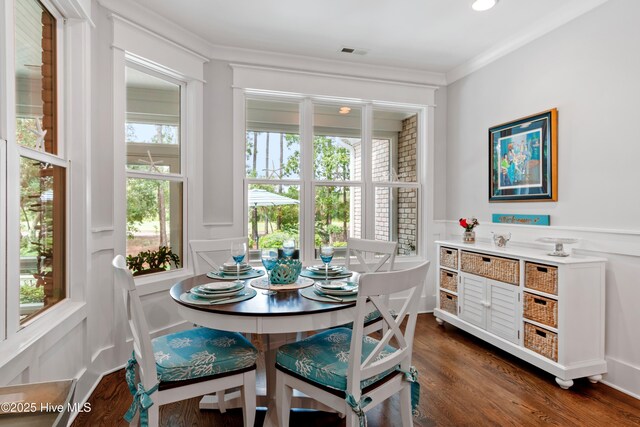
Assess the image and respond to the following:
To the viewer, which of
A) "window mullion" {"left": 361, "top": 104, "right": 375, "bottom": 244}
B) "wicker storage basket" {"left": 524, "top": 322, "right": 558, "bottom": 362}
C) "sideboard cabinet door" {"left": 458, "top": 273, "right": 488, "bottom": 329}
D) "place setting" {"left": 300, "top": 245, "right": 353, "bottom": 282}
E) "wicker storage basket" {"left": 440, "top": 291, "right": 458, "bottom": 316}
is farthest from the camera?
"window mullion" {"left": 361, "top": 104, "right": 375, "bottom": 244}

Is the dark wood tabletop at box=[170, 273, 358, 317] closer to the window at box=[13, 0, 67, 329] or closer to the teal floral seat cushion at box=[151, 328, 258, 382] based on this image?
the teal floral seat cushion at box=[151, 328, 258, 382]

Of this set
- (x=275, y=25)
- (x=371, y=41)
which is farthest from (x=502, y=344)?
(x=275, y=25)

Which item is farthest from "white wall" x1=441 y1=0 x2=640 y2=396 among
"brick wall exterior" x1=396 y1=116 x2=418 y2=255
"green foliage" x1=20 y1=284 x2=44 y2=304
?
"green foliage" x1=20 y1=284 x2=44 y2=304

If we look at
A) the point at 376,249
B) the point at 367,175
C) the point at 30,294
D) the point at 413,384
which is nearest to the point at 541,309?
the point at 376,249

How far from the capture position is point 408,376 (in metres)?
1.68

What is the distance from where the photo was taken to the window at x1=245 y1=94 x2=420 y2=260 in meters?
3.76

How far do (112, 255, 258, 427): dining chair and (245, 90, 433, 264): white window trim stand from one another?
1.98 meters

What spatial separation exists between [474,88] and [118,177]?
3.50m

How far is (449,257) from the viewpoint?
3.54 m

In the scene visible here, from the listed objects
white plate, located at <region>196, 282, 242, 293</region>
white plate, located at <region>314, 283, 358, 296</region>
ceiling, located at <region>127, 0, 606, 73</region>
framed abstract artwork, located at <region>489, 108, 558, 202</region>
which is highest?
ceiling, located at <region>127, 0, 606, 73</region>

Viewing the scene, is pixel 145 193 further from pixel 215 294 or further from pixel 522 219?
pixel 522 219

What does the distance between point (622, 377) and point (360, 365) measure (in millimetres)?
2136

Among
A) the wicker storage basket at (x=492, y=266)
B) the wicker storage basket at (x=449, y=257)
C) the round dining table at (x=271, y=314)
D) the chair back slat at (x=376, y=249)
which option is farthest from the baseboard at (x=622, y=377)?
the round dining table at (x=271, y=314)

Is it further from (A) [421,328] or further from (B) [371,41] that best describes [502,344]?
(B) [371,41]
